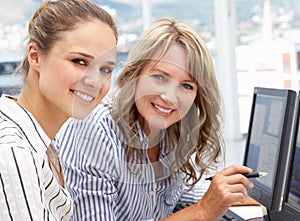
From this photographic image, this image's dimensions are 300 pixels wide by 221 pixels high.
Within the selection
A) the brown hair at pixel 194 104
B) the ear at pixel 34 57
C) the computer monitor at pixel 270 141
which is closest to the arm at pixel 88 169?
the brown hair at pixel 194 104

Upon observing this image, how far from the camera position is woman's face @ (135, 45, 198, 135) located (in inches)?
60.0

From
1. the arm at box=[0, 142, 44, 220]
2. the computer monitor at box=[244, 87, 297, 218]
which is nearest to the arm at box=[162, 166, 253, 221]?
the computer monitor at box=[244, 87, 297, 218]

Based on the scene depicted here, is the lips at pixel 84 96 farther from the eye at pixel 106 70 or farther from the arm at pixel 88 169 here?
the arm at pixel 88 169

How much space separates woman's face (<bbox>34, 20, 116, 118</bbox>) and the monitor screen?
594mm

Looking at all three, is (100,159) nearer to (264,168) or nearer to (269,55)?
(264,168)

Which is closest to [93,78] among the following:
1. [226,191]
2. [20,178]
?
[20,178]

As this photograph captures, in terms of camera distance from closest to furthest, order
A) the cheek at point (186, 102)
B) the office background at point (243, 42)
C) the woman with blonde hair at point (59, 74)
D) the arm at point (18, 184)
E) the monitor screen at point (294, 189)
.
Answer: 1. the arm at point (18, 184)
2. the woman with blonde hair at point (59, 74)
3. the monitor screen at point (294, 189)
4. the cheek at point (186, 102)
5. the office background at point (243, 42)

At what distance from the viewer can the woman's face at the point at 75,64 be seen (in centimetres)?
121

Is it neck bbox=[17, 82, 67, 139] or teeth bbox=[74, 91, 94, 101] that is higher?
teeth bbox=[74, 91, 94, 101]

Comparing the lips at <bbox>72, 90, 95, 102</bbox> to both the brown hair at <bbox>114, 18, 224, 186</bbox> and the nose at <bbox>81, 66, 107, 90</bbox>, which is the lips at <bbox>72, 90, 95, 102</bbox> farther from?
the brown hair at <bbox>114, 18, 224, 186</bbox>

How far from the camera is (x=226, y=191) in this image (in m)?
1.50

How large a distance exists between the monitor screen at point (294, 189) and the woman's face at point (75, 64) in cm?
59

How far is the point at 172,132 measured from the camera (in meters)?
1.74

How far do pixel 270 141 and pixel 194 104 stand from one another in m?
0.26
